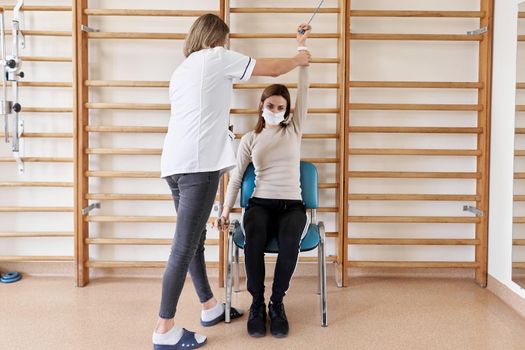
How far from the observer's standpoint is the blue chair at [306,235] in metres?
2.74

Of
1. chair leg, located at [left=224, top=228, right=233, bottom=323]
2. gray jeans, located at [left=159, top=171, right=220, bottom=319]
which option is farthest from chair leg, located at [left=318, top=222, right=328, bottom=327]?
gray jeans, located at [left=159, top=171, right=220, bottom=319]

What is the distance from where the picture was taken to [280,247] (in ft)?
8.71

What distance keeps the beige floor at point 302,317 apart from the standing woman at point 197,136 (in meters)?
0.41

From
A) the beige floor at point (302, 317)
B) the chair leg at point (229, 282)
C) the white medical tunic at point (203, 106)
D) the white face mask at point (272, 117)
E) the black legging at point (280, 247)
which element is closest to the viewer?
the white medical tunic at point (203, 106)

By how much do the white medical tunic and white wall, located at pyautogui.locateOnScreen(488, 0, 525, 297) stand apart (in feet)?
5.88

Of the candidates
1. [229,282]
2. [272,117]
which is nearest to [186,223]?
[229,282]

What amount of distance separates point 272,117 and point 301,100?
207 millimetres

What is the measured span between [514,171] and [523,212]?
26 cm

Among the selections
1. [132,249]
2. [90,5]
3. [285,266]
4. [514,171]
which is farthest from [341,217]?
[90,5]

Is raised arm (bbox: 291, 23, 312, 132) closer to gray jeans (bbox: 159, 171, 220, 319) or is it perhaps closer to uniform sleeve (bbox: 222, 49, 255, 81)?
uniform sleeve (bbox: 222, 49, 255, 81)

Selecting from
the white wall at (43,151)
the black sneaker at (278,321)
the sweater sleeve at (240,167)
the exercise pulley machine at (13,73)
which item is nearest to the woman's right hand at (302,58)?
the sweater sleeve at (240,167)

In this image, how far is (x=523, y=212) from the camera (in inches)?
119

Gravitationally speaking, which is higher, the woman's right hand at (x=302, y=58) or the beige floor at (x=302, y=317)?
the woman's right hand at (x=302, y=58)

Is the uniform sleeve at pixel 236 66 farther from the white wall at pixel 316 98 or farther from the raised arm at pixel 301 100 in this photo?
the white wall at pixel 316 98
